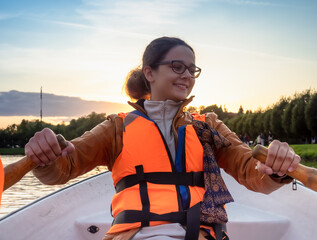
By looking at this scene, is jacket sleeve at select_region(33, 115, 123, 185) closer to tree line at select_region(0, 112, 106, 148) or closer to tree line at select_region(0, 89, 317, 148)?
tree line at select_region(0, 89, 317, 148)

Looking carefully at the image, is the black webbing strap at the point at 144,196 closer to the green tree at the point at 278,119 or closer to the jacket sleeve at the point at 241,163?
the jacket sleeve at the point at 241,163

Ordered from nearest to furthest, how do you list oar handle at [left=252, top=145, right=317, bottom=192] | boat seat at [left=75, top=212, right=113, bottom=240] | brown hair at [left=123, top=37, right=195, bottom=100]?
oar handle at [left=252, top=145, right=317, bottom=192] < brown hair at [left=123, top=37, right=195, bottom=100] < boat seat at [left=75, top=212, right=113, bottom=240]

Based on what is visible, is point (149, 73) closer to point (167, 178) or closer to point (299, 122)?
point (167, 178)

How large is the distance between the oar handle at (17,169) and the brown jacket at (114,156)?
241 mm

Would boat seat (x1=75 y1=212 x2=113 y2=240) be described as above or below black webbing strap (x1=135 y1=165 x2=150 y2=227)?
below

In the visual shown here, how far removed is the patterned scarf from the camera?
1.69m

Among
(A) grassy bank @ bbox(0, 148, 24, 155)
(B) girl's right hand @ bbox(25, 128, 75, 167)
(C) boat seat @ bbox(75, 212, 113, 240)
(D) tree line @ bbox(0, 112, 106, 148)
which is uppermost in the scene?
(B) girl's right hand @ bbox(25, 128, 75, 167)

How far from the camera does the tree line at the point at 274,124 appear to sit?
44.3 metres

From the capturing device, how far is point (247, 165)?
182 centimetres

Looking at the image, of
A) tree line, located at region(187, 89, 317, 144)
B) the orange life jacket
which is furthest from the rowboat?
tree line, located at region(187, 89, 317, 144)

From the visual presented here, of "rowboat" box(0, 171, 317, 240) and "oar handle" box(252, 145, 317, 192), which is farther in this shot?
"rowboat" box(0, 171, 317, 240)

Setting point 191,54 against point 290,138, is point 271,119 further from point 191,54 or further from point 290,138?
point 191,54

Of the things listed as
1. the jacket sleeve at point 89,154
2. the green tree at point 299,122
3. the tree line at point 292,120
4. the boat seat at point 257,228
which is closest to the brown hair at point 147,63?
the jacket sleeve at point 89,154

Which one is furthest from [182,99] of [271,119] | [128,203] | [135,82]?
[271,119]
